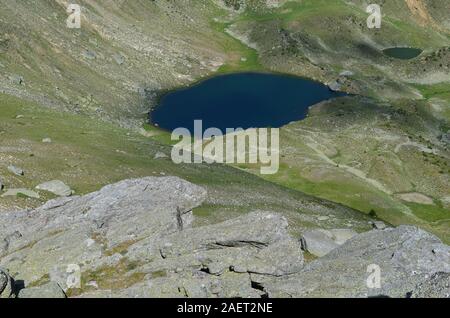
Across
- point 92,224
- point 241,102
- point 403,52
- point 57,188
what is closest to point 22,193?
point 57,188

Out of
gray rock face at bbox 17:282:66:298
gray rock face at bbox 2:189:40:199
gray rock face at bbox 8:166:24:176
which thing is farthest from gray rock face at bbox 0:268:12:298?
gray rock face at bbox 8:166:24:176

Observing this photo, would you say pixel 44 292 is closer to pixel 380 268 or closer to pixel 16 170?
pixel 380 268

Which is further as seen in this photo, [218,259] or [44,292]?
[218,259]

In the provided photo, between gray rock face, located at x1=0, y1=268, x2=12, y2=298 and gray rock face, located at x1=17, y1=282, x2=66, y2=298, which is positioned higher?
gray rock face, located at x1=0, y1=268, x2=12, y2=298

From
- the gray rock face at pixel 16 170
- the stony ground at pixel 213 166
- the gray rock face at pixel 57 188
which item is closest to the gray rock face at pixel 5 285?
the stony ground at pixel 213 166

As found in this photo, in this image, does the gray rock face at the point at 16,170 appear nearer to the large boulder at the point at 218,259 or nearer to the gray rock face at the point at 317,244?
the large boulder at the point at 218,259

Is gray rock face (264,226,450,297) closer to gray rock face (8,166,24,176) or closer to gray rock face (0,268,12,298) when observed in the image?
gray rock face (0,268,12,298)
